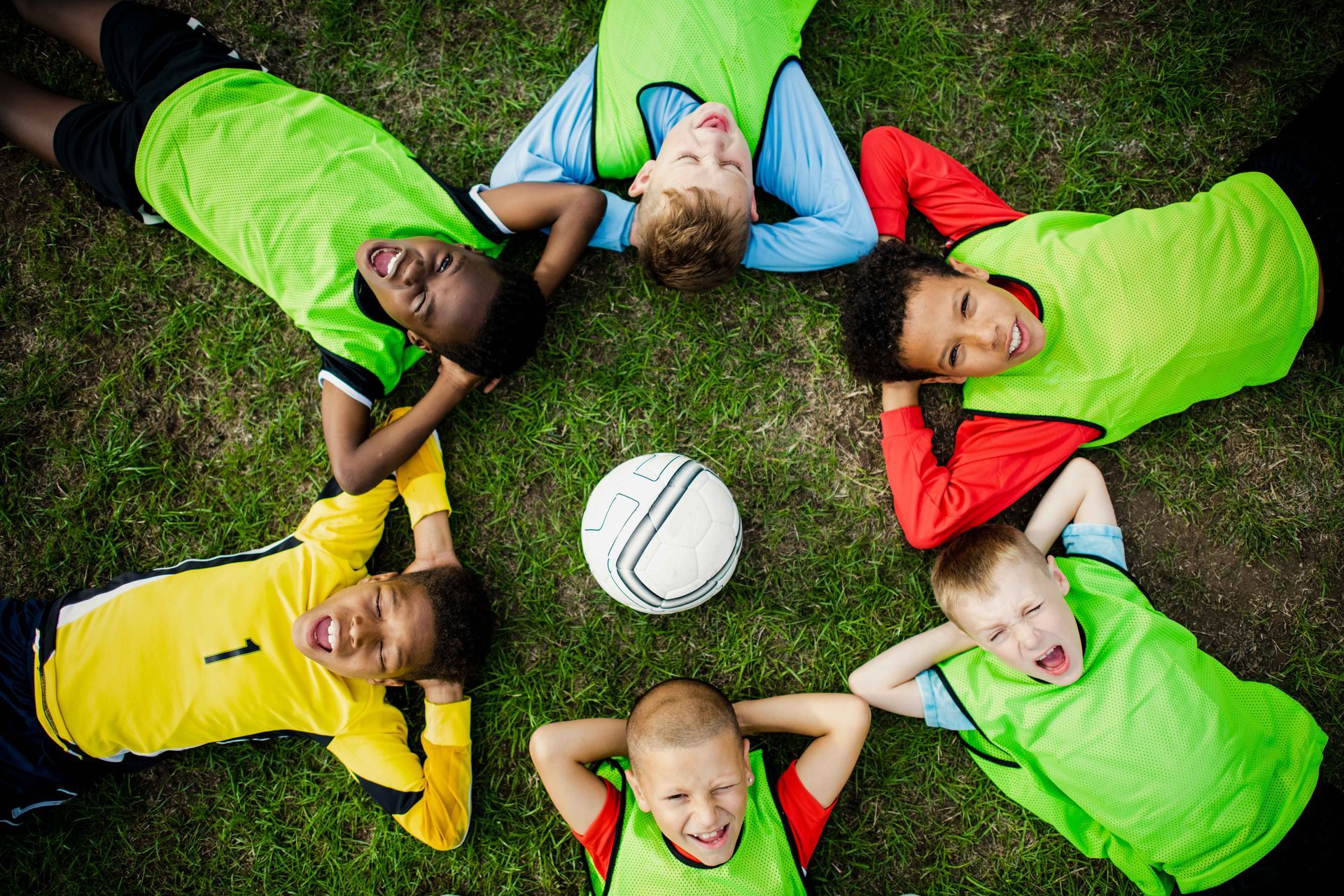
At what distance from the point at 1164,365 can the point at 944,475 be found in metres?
0.86

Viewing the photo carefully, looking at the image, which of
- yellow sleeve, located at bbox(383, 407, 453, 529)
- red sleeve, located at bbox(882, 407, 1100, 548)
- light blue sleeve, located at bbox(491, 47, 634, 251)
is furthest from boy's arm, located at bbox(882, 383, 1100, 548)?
yellow sleeve, located at bbox(383, 407, 453, 529)

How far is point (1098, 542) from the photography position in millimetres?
2898

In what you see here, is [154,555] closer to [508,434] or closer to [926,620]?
[508,434]

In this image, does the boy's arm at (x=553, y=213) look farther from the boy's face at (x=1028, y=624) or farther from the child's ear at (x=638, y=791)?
the boy's face at (x=1028, y=624)

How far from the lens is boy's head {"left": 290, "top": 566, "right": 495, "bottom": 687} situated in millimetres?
2691

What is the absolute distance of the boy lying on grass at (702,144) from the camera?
264 cm

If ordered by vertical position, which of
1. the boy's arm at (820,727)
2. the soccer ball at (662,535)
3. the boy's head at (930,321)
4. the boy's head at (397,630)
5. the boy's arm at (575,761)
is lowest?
the boy's arm at (575,761)

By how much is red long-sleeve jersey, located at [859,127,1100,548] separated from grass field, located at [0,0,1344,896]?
0.19 meters

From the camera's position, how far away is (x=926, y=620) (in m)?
3.08

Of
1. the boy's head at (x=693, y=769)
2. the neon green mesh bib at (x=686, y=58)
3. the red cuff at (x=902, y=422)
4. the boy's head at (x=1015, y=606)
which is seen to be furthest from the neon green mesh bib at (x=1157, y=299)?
the boy's head at (x=693, y=769)

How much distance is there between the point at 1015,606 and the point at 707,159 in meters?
1.88

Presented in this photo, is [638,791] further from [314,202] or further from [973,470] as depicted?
[314,202]

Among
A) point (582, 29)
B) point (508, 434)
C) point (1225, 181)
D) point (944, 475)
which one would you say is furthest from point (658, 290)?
point (1225, 181)

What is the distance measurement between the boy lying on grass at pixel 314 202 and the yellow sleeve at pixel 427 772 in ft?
3.20
